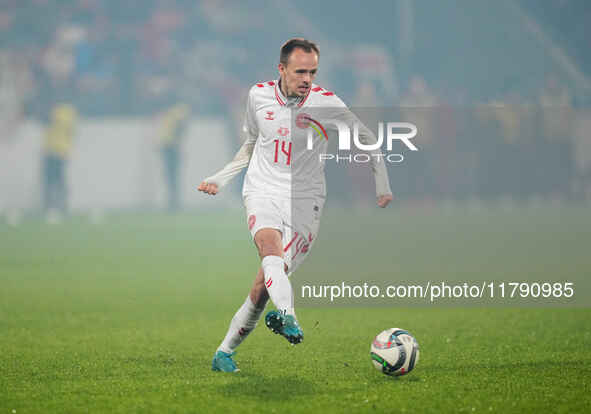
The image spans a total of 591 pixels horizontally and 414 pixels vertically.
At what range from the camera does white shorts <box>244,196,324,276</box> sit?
5277mm

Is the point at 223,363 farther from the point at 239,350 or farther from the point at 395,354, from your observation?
the point at 395,354

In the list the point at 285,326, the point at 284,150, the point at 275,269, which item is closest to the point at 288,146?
the point at 284,150

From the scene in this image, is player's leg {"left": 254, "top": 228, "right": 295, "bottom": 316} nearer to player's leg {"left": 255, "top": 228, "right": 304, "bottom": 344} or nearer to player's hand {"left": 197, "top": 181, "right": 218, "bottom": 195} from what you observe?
player's leg {"left": 255, "top": 228, "right": 304, "bottom": 344}

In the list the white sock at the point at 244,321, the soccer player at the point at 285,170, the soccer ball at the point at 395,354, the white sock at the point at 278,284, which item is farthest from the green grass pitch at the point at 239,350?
the soccer player at the point at 285,170

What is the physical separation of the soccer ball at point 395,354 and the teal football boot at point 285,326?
0.92 metres

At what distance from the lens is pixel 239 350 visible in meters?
6.60

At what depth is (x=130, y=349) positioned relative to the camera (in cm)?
664

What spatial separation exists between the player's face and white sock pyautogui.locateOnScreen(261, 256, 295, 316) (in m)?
0.99

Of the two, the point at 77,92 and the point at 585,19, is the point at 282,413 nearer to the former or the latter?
the point at 585,19

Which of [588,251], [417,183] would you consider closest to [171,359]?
[588,251]

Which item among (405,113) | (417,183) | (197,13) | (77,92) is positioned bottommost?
(417,183)

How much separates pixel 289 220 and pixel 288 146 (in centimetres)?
44

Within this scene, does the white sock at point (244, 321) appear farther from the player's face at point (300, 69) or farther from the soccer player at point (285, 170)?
the player's face at point (300, 69)

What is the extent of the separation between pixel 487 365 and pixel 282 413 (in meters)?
1.87
